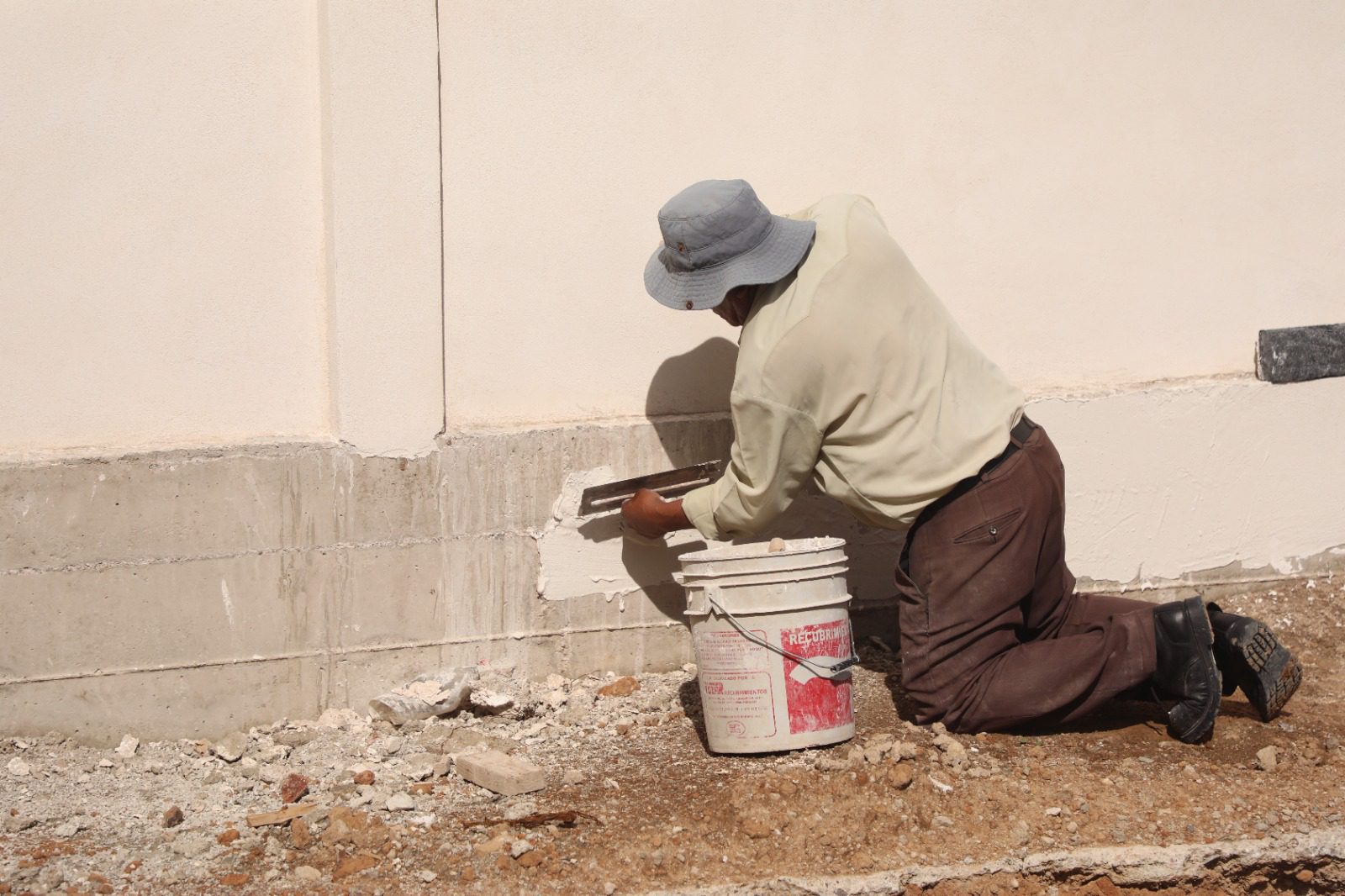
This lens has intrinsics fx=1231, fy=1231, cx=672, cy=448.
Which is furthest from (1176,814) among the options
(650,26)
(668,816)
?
(650,26)

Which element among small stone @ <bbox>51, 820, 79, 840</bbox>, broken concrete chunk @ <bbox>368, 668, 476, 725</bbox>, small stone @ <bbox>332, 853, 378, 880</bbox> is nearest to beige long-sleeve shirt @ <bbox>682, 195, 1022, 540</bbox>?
broken concrete chunk @ <bbox>368, 668, 476, 725</bbox>

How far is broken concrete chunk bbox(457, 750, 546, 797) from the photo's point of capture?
318 centimetres

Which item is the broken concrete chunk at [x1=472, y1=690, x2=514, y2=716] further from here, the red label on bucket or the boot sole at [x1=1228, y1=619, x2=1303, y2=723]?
the boot sole at [x1=1228, y1=619, x2=1303, y2=723]

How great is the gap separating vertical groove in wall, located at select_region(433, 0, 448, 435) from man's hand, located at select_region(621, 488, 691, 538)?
64 cm

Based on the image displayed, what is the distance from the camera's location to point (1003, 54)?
4.10m

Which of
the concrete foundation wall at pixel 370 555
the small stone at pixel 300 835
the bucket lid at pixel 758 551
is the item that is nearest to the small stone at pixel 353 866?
the small stone at pixel 300 835

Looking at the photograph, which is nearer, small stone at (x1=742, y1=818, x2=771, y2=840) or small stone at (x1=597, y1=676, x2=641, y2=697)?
small stone at (x1=742, y1=818, x2=771, y2=840)

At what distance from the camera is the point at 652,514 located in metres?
3.65

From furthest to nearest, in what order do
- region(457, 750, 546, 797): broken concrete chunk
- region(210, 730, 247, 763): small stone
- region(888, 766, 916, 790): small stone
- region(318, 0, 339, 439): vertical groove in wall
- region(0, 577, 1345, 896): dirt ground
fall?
1. region(318, 0, 339, 439): vertical groove in wall
2. region(210, 730, 247, 763): small stone
3. region(457, 750, 546, 797): broken concrete chunk
4. region(888, 766, 916, 790): small stone
5. region(0, 577, 1345, 896): dirt ground

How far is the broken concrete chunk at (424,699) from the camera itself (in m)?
3.71

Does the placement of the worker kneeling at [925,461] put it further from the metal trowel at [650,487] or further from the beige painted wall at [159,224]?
the beige painted wall at [159,224]

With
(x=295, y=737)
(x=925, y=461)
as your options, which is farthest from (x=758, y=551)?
(x=295, y=737)

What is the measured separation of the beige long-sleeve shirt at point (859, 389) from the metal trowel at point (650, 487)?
47 centimetres

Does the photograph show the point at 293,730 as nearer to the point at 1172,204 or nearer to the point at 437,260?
the point at 437,260
